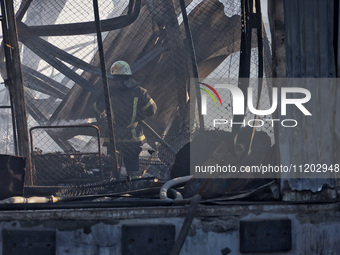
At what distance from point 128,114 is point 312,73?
5.61 metres

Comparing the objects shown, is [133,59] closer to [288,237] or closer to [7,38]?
[7,38]

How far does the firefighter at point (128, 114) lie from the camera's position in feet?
24.5

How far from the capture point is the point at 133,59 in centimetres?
995

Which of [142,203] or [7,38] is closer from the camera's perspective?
[142,203]

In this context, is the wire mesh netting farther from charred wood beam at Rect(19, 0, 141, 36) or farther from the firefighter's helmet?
the firefighter's helmet

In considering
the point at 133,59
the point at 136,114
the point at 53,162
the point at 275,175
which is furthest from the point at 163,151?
the point at 275,175

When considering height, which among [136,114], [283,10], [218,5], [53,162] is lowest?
[53,162]

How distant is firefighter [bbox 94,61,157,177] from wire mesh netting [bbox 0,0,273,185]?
0.02 meters

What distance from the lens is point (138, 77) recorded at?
9438 millimetres

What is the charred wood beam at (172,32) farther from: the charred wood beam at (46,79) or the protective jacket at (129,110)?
the charred wood beam at (46,79)

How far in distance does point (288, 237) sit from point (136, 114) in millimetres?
5740

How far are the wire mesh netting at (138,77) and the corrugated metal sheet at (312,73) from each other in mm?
3471

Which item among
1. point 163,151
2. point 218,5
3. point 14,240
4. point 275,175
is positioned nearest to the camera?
point 14,240

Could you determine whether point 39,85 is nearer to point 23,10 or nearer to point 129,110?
point 23,10
